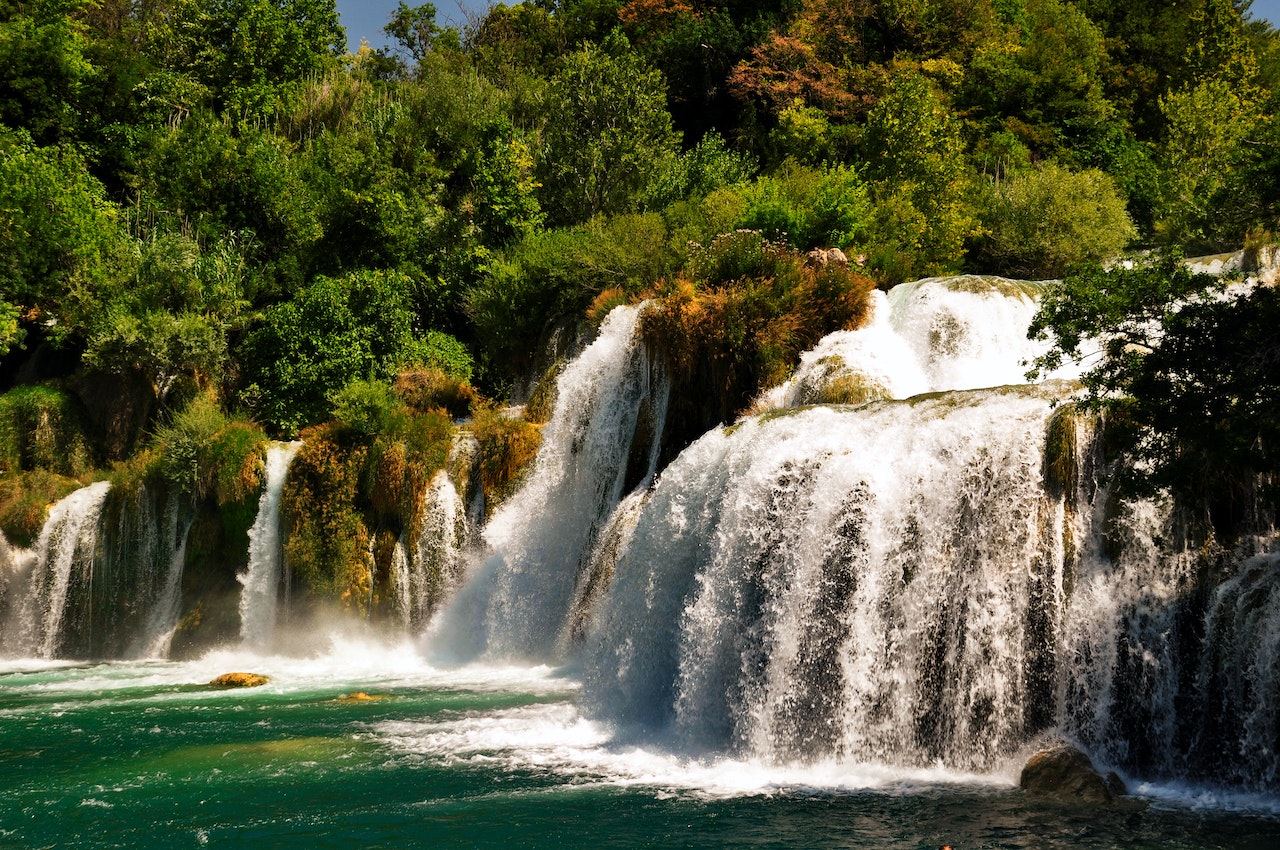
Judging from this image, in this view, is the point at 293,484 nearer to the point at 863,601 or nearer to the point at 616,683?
the point at 616,683

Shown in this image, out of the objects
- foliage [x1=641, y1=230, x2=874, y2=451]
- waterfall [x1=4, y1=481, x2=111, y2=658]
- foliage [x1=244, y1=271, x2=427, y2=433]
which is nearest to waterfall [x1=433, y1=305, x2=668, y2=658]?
foliage [x1=641, y1=230, x2=874, y2=451]

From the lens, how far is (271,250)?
108ft

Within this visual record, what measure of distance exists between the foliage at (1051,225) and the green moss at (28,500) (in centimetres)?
2276

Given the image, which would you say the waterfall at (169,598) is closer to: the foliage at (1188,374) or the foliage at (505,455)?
the foliage at (505,455)

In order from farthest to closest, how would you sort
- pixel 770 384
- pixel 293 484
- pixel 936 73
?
pixel 936 73 → pixel 293 484 → pixel 770 384

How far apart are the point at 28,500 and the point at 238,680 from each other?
28.5 feet

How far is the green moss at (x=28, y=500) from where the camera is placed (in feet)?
79.5

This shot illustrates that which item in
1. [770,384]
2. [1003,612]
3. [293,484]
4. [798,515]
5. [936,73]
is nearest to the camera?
[1003,612]

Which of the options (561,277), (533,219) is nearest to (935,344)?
(561,277)

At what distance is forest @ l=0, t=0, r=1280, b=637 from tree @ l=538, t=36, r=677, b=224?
102mm

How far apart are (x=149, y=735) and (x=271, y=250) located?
20.5 meters

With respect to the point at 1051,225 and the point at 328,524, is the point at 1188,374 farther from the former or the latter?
the point at 1051,225

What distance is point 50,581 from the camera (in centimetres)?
2411

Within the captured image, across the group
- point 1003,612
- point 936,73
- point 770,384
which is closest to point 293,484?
point 770,384
